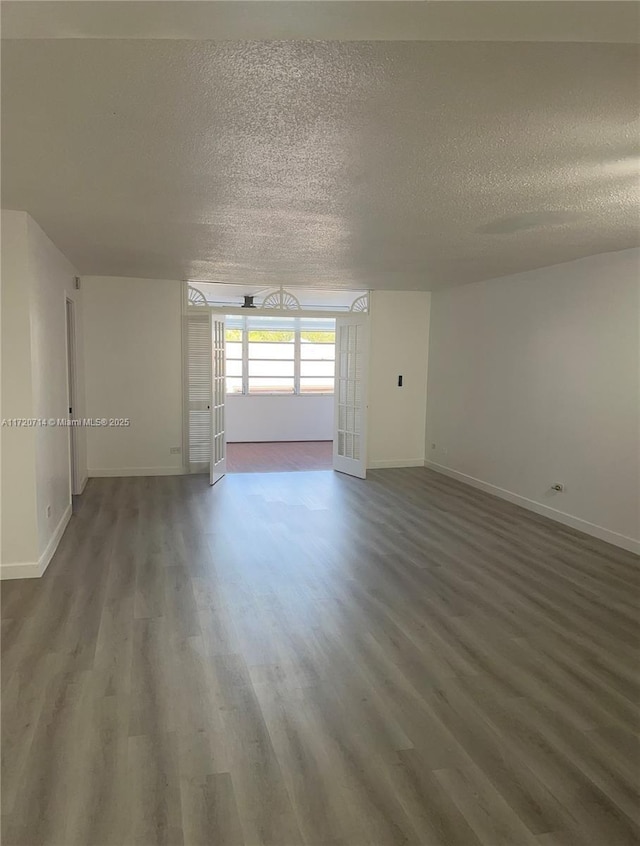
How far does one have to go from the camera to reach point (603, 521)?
4.82 meters

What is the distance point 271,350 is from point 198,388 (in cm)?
328

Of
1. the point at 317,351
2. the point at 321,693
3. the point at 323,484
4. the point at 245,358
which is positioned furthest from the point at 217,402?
the point at 321,693

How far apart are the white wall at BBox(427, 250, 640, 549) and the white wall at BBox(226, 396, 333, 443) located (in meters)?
3.49

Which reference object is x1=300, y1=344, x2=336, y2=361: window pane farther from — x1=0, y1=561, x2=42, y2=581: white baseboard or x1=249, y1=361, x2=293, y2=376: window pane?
x1=0, y1=561, x2=42, y2=581: white baseboard

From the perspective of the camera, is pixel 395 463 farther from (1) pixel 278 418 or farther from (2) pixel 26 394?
(2) pixel 26 394

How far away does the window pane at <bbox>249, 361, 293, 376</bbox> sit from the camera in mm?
10219

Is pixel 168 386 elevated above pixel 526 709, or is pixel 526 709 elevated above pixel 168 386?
pixel 168 386

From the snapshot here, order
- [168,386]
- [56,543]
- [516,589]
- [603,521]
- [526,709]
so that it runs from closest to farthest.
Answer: [526,709] → [516,589] → [56,543] → [603,521] → [168,386]

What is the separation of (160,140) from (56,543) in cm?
338

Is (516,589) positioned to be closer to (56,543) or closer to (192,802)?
(192,802)

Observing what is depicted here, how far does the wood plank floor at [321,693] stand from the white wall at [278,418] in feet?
17.7

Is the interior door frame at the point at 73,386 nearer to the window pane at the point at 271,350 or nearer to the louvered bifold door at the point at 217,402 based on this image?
the louvered bifold door at the point at 217,402

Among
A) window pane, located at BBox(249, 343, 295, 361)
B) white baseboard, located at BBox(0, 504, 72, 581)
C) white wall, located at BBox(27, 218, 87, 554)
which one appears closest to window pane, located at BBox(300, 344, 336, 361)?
window pane, located at BBox(249, 343, 295, 361)

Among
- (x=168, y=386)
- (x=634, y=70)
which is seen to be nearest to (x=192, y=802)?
(x=634, y=70)
